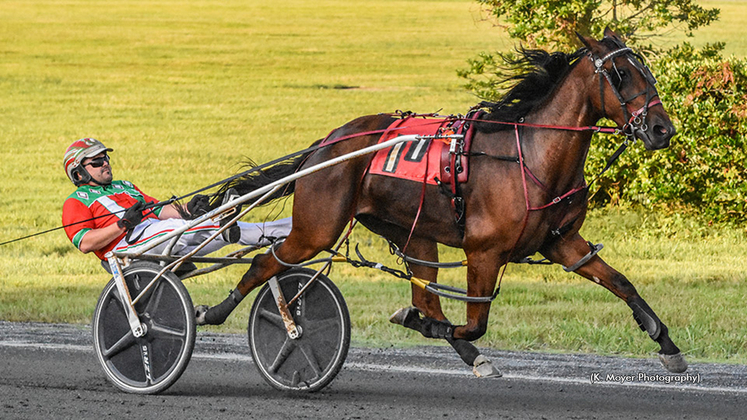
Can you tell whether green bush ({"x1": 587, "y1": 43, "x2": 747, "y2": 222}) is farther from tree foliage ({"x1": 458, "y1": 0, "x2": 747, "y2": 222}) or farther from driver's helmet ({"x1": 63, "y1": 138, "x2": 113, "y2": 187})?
driver's helmet ({"x1": 63, "y1": 138, "x2": 113, "y2": 187})

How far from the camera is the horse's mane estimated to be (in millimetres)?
5504

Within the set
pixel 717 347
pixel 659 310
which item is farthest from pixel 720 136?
pixel 717 347

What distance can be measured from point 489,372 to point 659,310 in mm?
3008

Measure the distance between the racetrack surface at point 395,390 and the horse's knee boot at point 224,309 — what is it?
365mm

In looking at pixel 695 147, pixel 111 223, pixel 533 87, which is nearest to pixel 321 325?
pixel 111 223

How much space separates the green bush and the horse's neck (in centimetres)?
587

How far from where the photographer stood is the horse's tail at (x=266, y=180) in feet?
20.4

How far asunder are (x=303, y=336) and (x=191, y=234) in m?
0.91

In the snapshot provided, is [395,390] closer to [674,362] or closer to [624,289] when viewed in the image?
[624,289]

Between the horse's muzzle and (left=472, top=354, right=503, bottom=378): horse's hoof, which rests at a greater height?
the horse's muzzle

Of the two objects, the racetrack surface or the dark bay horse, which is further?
the racetrack surface

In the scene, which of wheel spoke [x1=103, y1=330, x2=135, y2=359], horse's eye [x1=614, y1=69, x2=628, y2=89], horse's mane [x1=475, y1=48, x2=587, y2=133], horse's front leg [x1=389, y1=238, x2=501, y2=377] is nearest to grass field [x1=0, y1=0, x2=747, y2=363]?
horse's front leg [x1=389, y1=238, x2=501, y2=377]

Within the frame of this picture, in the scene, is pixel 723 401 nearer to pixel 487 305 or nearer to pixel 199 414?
pixel 487 305

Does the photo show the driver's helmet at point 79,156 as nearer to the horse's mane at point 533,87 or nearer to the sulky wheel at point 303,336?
the sulky wheel at point 303,336
